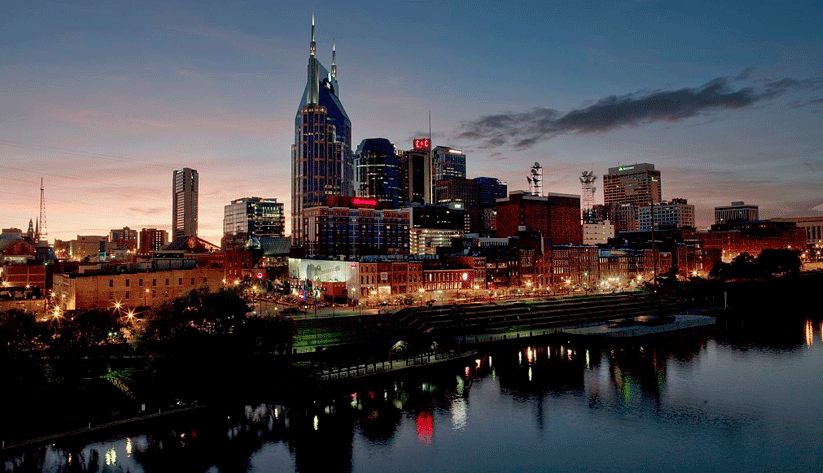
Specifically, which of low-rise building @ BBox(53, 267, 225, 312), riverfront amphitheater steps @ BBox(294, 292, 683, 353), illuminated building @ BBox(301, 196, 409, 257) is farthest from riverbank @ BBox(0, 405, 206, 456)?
illuminated building @ BBox(301, 196, 409, 257)

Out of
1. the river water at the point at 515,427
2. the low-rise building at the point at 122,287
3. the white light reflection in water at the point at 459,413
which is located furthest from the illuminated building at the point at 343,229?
the white light reflection in water at the point at 459,413

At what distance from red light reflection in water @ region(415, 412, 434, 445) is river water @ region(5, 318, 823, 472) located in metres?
0.16

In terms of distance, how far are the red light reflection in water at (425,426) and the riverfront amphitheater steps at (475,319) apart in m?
15.8

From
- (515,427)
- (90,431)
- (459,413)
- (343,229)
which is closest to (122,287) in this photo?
(90,431)

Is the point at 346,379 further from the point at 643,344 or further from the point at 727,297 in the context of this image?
the point at 727,297

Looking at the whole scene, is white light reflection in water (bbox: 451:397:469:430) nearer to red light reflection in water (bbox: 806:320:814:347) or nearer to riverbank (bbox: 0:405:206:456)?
riverbank (bbox: 0:405:206:456)

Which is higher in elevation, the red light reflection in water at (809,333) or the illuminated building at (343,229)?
the illuminated building at (343,229)

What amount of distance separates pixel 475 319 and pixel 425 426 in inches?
1759

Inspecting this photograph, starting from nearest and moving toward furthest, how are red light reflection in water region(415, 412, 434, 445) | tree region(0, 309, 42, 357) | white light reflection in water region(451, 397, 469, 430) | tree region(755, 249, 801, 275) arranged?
1. tree region(0, 309, 42, 357)
2. red light reflection in water region(415, 412, 434, 445)
3. white light reflection in water region(451, 397, 469, 430)
4. tree region(755, 249, 801, 275)

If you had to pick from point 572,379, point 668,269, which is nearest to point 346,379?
point 572,379

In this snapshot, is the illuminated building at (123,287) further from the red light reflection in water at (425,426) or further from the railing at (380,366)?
the red light reflection in water at (425,426)

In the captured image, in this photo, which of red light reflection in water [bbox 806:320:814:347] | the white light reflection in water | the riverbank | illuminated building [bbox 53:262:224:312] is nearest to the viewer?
the riverbank

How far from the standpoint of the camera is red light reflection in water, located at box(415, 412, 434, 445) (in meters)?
47.8

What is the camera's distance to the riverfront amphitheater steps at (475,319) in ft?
254
